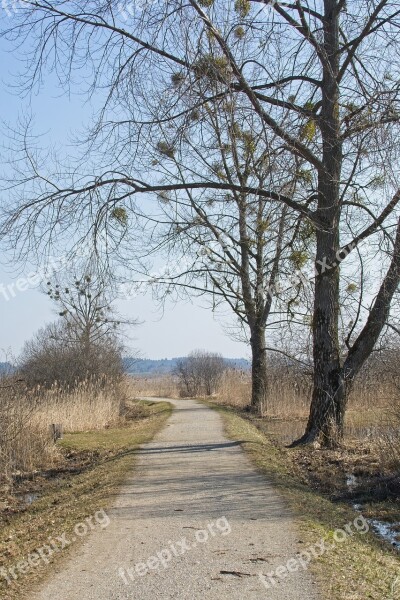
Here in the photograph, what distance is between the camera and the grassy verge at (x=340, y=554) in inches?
179

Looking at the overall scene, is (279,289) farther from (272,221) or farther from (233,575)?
(233,575)

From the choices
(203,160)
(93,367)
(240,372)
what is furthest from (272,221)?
(240,372)

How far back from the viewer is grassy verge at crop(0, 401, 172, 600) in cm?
533

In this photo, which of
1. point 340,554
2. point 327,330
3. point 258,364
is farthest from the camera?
point 258,364

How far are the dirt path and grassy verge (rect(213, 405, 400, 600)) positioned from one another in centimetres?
17

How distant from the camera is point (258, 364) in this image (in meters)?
24.1

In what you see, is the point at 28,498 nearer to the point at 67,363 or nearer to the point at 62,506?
the point at 62,506

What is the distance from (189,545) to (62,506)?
2.89 meters

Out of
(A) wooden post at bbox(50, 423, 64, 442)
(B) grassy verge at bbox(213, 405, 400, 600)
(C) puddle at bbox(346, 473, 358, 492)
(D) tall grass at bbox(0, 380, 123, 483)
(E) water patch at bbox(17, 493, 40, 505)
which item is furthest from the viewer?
(A) wooden post at bbox(50, 423, 64, 442)

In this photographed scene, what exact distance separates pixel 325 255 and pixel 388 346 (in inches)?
100

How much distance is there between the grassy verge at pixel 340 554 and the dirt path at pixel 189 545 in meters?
0.17

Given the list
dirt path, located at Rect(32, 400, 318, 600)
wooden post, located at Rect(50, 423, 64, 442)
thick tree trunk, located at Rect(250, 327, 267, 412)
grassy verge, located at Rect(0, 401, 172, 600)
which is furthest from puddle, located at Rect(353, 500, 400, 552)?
thick tree trunk, located at Rect(250, 327, 267, 412)

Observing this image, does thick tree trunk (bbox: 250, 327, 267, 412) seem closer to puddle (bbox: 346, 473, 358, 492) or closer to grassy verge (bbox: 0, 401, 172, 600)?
grassy verge (bbox: 0, 401, 172, 600)

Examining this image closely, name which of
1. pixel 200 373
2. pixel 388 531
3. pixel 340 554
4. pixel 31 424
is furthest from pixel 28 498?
pixel 200 373
